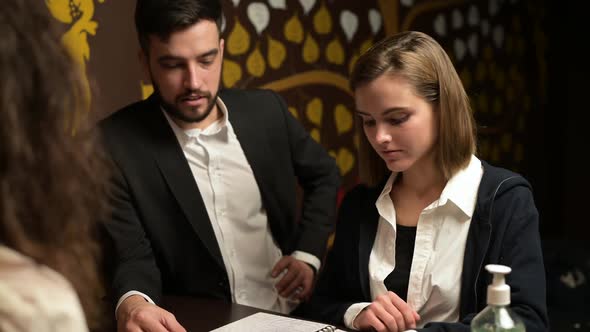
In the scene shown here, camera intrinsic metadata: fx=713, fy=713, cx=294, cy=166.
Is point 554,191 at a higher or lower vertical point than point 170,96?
lower

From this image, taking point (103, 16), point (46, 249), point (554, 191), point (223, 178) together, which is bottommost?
point (554, 191)

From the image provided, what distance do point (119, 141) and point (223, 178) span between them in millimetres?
360

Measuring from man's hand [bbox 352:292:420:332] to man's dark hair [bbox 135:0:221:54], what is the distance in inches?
41.1

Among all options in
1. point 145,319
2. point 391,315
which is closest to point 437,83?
point 391,315

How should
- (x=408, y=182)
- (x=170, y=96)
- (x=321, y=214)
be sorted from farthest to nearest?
(x=321, y=214), (x=170, y=96), (x=408, y=182)

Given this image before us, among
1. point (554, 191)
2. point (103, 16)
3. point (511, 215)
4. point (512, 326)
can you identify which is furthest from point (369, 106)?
point (554, 191)

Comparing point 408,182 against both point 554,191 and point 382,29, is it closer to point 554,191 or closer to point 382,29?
point 382,29

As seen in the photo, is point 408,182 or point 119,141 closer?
point 408,182

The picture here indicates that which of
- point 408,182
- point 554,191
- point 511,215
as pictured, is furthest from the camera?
point 554,191

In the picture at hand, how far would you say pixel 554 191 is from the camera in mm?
5438

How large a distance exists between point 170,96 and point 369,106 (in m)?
0.73

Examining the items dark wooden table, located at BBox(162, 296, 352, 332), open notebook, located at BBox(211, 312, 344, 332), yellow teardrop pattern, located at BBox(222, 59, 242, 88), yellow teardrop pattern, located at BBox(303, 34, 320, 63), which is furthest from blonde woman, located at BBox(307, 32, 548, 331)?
yellow teardrop pattern, located at BBox(303, 34, 320, 63)

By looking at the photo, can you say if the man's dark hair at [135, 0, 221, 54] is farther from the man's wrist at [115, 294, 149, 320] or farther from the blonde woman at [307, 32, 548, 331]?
the man's wrist at [115, 294, 149, 320]

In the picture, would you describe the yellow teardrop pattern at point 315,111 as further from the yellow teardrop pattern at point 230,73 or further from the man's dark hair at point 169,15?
the man's dark hair at point 169,15
